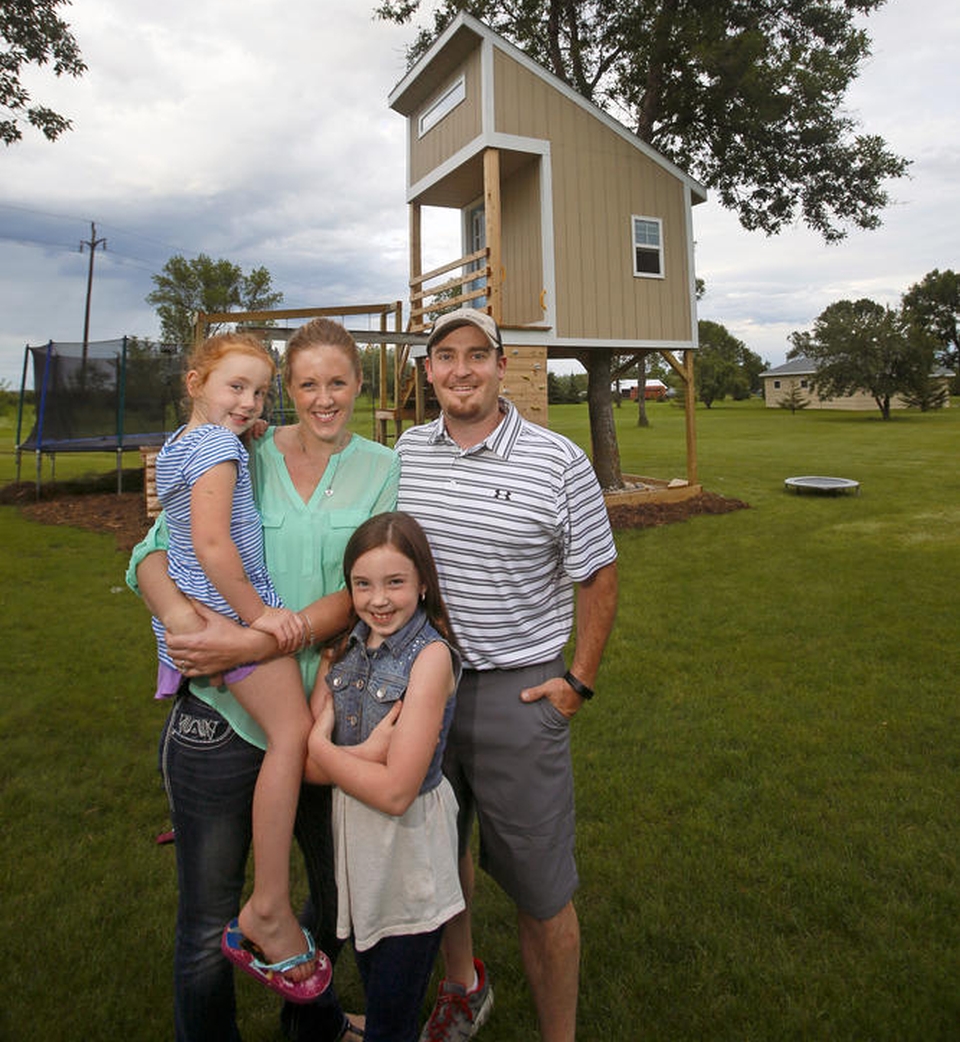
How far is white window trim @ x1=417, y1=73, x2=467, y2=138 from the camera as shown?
12516 millimetres

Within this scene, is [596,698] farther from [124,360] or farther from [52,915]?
[124,360]

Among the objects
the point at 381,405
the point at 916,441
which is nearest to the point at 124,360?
the point at 381,405

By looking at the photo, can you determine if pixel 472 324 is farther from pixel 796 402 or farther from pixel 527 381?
pixel 796 402

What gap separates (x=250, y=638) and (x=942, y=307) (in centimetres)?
8940

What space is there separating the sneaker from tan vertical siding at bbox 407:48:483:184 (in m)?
12.2

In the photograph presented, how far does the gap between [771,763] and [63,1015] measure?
374 centimetres

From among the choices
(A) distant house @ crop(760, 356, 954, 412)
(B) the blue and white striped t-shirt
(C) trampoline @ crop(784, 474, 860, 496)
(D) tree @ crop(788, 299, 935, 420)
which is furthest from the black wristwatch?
(A) distant house @ crop(760, 356, 954, 412)

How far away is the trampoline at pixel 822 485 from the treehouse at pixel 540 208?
234 centimetres

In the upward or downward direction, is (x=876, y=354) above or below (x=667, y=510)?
above

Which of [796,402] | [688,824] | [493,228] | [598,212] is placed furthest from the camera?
[796,402]

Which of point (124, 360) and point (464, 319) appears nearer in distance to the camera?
point (464, 319)

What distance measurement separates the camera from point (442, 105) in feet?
43.1

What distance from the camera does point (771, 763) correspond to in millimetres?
4531

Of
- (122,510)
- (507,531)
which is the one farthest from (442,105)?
(507,531)
